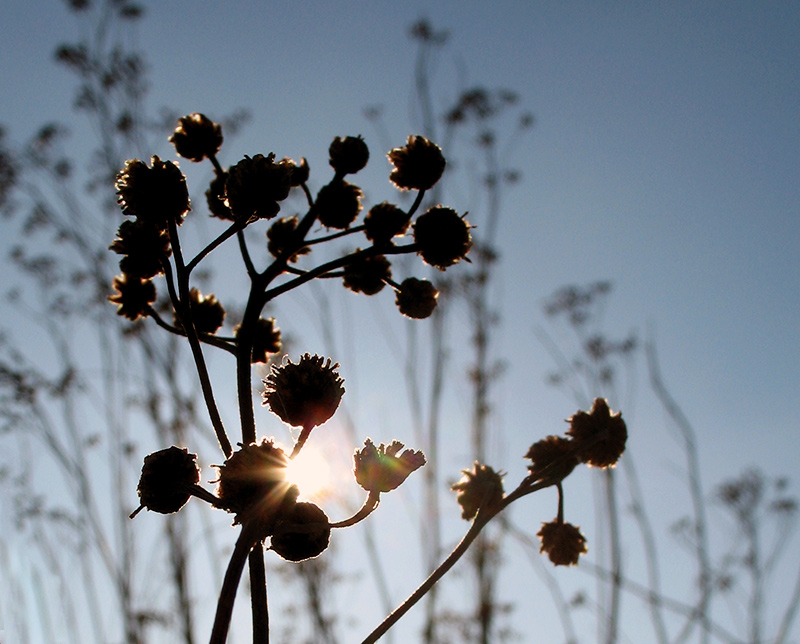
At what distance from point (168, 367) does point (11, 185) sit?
1230mm

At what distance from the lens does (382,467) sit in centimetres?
44

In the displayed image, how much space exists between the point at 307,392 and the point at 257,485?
0.07m

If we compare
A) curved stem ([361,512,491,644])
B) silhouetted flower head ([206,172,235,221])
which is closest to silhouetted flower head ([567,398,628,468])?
curved stem ([361,512,491,644])

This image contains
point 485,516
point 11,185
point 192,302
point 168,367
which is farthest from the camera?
point 11,185

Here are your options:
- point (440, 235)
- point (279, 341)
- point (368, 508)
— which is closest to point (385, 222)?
point (440, 235)

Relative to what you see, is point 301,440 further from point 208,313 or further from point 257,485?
point 208,313

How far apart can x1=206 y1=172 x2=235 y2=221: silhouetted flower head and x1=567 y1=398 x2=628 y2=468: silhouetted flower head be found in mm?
371

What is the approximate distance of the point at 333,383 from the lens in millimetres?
465

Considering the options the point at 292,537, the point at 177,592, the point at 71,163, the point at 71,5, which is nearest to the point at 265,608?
the point at 292,537

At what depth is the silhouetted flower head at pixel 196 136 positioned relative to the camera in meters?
0.69

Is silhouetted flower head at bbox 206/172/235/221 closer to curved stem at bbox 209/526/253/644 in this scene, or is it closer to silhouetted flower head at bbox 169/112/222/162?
silhouetted flower head at bbox 169/112/222/162

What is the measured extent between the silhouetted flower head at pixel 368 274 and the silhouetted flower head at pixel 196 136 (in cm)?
19

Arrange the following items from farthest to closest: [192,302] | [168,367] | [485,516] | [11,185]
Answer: [11,185] → [168,367] → [192,302] → [485,516]

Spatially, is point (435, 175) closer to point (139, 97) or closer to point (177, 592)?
point (177, 592)
